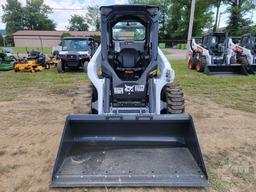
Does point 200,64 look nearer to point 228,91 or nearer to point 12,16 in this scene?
point 228,91

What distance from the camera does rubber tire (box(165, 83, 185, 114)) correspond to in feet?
13.5

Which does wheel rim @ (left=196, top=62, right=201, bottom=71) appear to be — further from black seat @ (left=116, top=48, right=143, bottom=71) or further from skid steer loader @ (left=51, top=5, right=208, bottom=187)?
black seat @ (left=116, top=48, right=143, bottom=71)

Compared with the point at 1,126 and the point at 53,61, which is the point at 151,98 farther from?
the point at 53,61

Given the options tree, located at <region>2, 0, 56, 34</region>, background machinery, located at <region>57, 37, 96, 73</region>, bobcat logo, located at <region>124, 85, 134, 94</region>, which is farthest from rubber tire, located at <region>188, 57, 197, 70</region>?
tree, located at <region>2, 0, 56, 34</region>

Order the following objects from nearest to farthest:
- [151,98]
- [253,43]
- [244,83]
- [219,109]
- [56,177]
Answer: [56,177]
[151,98]
[219,109]
[244,83]
[253,43]

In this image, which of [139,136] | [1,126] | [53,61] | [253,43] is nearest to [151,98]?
[139,136]

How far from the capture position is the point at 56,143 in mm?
3957

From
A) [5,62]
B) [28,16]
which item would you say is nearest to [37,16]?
[28,16]

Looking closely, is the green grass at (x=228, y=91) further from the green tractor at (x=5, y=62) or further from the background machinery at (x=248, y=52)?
the green tractor at (x=5, y=62)

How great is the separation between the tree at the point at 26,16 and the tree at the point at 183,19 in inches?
1587

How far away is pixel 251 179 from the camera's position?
9.91ft

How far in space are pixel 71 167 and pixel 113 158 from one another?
0.50 meters

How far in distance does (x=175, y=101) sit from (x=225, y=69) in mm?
8671

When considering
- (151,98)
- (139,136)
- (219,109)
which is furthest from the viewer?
(219,109)
